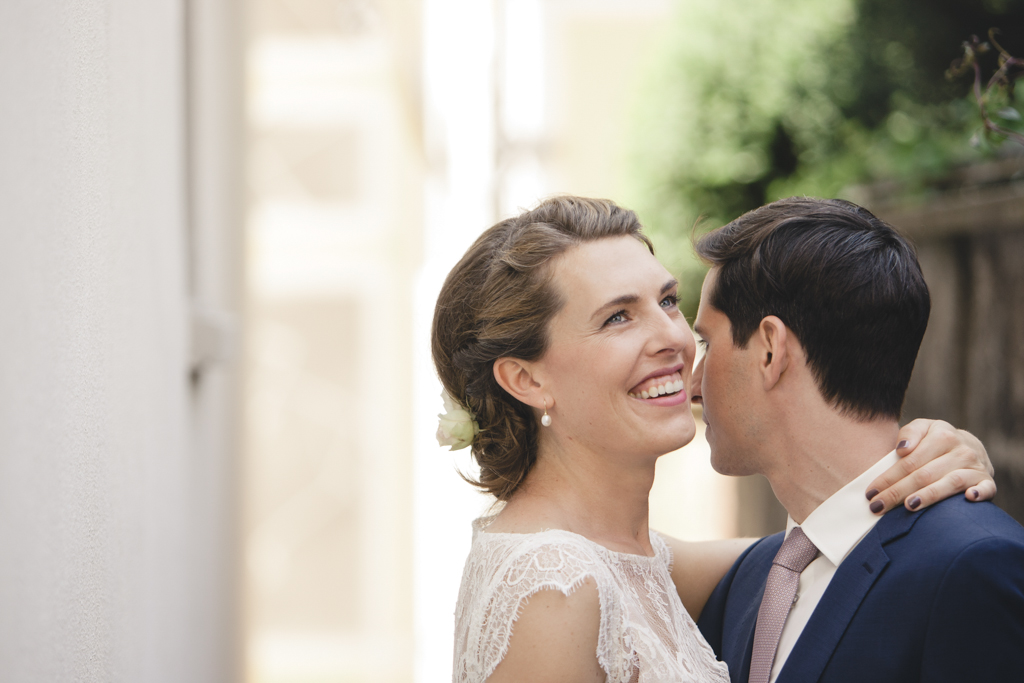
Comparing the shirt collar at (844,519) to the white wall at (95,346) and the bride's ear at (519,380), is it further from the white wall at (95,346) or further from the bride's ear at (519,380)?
the white wall at (95,346)

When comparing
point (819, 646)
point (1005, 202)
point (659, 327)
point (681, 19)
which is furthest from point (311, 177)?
point (819, 646)

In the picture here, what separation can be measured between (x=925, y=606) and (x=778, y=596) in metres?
0.37

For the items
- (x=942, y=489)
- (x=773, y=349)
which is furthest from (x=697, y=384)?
(x=942, y=489)

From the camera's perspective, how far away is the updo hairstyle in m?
2.17

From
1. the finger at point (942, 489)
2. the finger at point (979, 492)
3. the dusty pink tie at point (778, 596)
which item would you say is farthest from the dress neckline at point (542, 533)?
the finger at point (979, 492)

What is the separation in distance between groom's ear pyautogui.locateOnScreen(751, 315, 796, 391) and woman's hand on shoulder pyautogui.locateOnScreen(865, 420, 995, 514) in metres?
0.31

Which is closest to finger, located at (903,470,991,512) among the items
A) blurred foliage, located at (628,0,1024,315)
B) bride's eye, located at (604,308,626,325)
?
bride's eye, located at (604,308,626,325)

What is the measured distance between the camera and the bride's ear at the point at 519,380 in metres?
2.21

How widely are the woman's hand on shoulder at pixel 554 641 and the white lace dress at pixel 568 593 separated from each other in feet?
0.05

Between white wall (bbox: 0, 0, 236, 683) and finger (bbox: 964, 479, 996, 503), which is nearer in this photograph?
white wall (bbox: 0, 0, 236, 683)

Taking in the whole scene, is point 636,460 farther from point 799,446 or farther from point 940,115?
point 940,115

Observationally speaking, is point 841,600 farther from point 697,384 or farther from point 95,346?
point 95,346

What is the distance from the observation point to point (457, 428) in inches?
91.5

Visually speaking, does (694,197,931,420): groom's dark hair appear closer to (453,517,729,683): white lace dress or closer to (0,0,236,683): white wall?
(453,517,729,683): white lace dress
